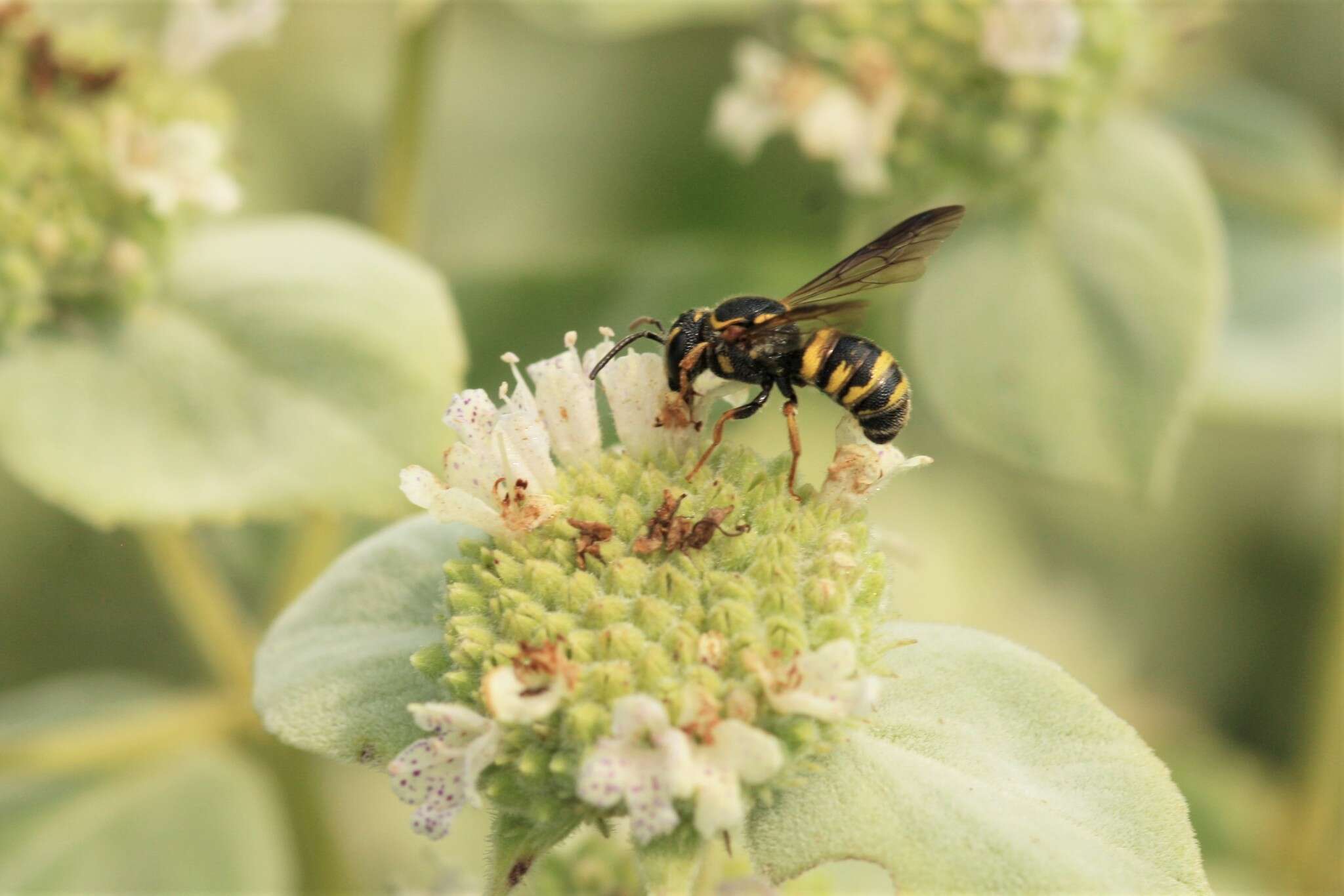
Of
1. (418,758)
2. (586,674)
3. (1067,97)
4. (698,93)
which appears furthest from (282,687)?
(698,93)

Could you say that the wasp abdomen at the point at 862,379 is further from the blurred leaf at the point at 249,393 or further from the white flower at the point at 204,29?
the white flower at the point at 204,29

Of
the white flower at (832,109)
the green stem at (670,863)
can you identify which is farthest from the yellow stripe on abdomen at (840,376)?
the white flower at (832,109)

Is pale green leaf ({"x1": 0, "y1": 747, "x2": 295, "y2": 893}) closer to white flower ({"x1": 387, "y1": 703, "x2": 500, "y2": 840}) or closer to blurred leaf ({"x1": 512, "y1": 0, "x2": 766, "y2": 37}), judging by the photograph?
white flower ({"x1": 387, "y1": 703, "x2": 500, "y2": 840})

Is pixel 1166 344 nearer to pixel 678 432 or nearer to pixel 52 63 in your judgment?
pixel 678 432

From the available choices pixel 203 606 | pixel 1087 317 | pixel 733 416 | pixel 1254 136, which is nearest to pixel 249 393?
pixel 203 606

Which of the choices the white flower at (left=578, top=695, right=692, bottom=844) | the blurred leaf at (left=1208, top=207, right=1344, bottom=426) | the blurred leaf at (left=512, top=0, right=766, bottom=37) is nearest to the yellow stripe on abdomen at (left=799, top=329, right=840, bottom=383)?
the white flower at (left=578, top=695, right=692, bottom=844)

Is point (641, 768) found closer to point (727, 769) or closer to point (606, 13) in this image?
point (727, 769)
